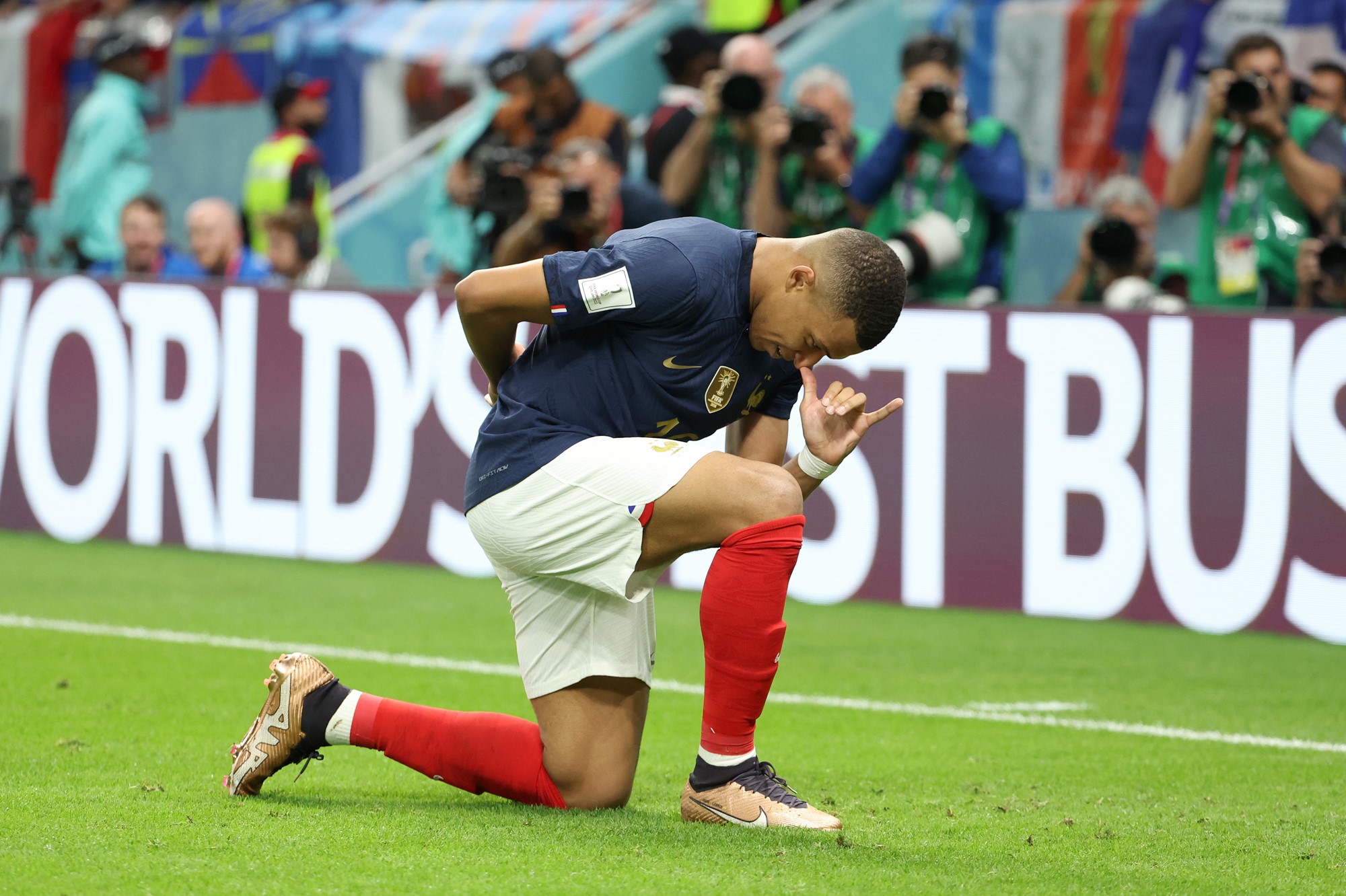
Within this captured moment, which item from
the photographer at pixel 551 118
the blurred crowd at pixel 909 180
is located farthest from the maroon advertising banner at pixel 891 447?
the photographer at pixel 551 118

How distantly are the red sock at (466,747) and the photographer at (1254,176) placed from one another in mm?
4907

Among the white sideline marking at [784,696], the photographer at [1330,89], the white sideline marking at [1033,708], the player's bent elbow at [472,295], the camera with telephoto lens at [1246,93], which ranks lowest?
the white sideline marking at [1033,708]

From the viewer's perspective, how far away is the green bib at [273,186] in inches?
450

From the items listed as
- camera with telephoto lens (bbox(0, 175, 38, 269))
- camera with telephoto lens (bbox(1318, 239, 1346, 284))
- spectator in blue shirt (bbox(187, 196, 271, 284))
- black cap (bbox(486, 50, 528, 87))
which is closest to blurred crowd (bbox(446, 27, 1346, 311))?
camera with telephoto lens (bbox(1318, 239, 1346, 284))

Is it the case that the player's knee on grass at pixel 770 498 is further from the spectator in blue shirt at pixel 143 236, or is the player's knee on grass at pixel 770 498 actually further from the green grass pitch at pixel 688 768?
the spectator in blue shirt at pixel 143 236

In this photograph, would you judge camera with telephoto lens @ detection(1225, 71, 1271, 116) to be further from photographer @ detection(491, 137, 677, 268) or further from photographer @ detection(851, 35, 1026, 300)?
photographer @ detection(491, 137, 677, 268)

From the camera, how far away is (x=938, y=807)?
14.6 feet

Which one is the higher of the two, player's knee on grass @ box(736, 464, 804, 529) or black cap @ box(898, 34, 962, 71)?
black cap @ box(898, 34, 962, 71)

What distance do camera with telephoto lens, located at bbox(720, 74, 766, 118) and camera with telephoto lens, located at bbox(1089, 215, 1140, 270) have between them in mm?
1630

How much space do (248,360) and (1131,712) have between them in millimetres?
5051

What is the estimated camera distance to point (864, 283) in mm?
3936

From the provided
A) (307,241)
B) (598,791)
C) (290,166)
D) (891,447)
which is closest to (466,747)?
(598,791)

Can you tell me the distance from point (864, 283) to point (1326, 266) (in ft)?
14.2

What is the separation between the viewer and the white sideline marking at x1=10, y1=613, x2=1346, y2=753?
218 inches
